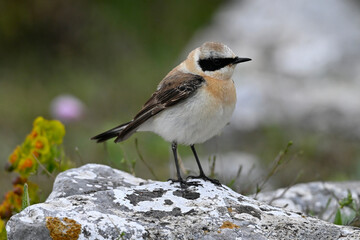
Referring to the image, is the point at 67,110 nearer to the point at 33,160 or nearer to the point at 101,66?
the point at 33,160

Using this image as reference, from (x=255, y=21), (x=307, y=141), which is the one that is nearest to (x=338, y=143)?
(x=307, y=141)

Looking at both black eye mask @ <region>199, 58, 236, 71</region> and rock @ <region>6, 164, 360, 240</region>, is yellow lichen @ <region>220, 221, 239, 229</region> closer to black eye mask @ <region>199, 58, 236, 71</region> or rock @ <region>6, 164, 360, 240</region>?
rock @ <region>6, 164, 360, 240</region>

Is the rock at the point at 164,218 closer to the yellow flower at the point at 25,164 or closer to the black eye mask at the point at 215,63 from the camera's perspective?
the yellow flower at the point at 25,164

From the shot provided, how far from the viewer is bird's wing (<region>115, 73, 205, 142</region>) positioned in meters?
5.29

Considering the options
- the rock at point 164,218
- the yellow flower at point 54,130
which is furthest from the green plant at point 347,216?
the yellow flower at point 54,130

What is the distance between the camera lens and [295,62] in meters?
11.4

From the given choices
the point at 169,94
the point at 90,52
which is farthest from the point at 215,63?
the point at 90,52

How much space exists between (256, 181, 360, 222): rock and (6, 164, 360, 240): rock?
1.33 m

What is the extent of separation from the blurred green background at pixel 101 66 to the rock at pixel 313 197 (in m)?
3.05

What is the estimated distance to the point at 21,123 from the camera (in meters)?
10.6

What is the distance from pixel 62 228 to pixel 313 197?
3139mm

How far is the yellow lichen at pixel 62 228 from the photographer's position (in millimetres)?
3676

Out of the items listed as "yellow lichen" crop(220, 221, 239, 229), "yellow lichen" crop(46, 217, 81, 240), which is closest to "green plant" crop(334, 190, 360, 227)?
"yellow lichen" crop(220, 221, 239, 229)

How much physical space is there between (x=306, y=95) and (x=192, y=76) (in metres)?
5.81
